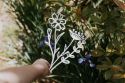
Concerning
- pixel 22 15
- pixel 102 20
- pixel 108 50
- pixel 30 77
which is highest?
pixel 22 15

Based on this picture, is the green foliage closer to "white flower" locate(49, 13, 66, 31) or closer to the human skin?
"white flower" locate(49, 13, 66, 31)

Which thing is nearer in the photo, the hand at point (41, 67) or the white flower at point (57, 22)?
the hand at point (41, 67)

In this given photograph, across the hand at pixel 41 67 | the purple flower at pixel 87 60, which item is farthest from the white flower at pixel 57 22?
the purple flower at pixel 87 60

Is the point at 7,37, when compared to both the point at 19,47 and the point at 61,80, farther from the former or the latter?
the point at 61,80

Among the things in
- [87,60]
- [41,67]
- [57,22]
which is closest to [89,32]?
[87,60]

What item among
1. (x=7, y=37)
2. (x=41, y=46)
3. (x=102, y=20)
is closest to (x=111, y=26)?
(x=102, y=20)

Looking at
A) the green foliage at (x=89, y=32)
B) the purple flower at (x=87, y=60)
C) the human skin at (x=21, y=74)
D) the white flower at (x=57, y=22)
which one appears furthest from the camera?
the purple flower at (x=87, y=60)

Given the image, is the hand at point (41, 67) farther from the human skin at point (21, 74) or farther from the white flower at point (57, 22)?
the white flower at point (57, 22)

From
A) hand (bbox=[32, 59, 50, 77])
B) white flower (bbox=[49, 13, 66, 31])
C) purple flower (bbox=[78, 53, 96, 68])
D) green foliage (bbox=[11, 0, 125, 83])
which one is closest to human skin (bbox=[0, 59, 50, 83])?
hand (bbox=[32, 59, 50, 77])
